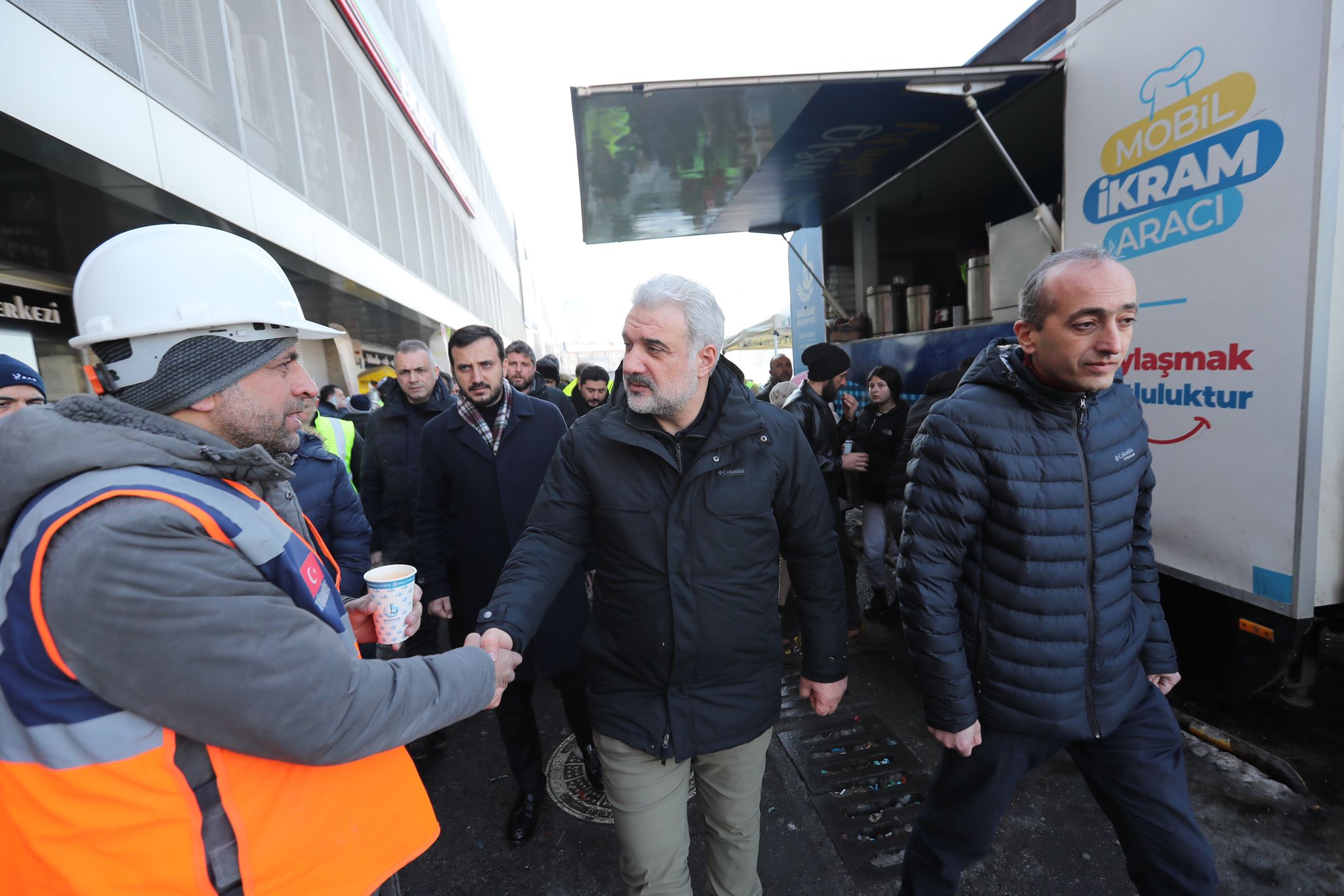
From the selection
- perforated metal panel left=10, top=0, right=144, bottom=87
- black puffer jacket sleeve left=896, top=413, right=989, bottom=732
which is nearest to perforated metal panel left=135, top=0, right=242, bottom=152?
perforated metal panel left=10, top=0, right=144, bottom=87

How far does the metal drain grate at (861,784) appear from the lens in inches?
102

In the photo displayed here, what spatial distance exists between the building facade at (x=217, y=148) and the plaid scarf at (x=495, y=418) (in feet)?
13.9

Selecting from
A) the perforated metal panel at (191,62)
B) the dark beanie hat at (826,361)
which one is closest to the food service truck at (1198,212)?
the dark beanie hat at (826,361)

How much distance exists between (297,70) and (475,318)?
61.8ft

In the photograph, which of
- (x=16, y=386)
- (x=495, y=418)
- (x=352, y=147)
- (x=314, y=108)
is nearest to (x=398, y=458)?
(x=495, y=418)

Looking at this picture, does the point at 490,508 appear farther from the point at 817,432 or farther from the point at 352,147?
the point at 352,147

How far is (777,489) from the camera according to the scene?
1992 mm

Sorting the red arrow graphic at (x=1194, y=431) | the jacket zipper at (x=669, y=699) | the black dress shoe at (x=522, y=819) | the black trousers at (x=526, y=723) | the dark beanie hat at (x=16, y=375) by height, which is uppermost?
the dark beanie hat at (x=16, y=375)

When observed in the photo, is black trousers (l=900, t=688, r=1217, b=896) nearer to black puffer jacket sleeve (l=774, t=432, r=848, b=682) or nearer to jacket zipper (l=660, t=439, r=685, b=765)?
black puffer jacket sleeve (l=774, t=432, r=848, b=682)

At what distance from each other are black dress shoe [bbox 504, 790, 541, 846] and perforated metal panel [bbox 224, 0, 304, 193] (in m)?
8.55

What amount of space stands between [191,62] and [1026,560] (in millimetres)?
9123

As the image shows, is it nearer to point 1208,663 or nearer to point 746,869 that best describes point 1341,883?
point 1208,663

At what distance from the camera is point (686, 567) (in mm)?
1834

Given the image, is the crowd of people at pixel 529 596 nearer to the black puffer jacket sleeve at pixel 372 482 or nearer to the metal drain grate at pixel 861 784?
the metal drain grate at pixel 861 784
